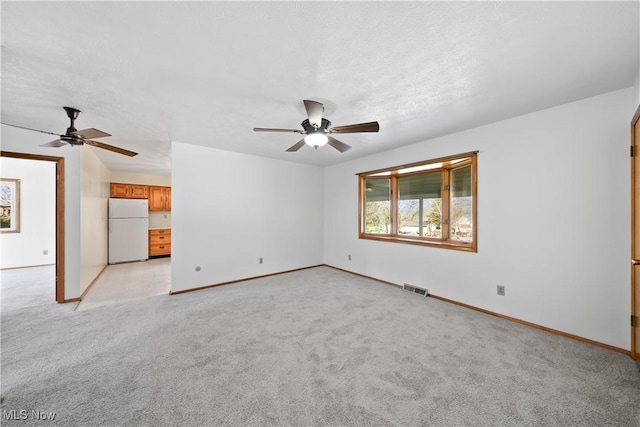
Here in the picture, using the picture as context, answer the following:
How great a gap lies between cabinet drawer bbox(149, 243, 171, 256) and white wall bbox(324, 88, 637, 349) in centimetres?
684

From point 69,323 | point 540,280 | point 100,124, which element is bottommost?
point 69,323

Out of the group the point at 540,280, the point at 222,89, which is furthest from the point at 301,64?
the point at 540,280

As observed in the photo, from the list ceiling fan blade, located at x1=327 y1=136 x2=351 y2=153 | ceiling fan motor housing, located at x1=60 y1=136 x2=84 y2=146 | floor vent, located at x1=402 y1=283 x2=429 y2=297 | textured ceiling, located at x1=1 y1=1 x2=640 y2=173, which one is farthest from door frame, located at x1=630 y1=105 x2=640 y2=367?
ceiling fan motor housing, located at x1=60 y1=136 x2=84 y2=146

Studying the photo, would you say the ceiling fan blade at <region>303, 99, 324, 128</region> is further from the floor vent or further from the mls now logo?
the floor vent

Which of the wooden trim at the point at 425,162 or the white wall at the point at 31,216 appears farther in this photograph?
the white wall at the point at 31,216

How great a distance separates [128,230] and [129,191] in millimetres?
1127

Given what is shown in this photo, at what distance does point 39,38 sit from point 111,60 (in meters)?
0.35

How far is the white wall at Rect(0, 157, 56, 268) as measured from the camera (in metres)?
5.36

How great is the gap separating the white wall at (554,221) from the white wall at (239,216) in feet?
8.42

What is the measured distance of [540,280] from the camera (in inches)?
107

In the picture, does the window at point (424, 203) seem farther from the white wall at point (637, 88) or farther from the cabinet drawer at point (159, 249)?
the cabinet drawer at point (159, 249)

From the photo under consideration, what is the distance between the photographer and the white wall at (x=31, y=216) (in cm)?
→ 536

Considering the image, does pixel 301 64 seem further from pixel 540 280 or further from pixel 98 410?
pixel 540 280

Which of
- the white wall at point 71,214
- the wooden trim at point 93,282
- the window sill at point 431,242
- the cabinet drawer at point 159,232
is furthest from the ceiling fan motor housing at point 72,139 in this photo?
the cabinet drawer at point 159,232
